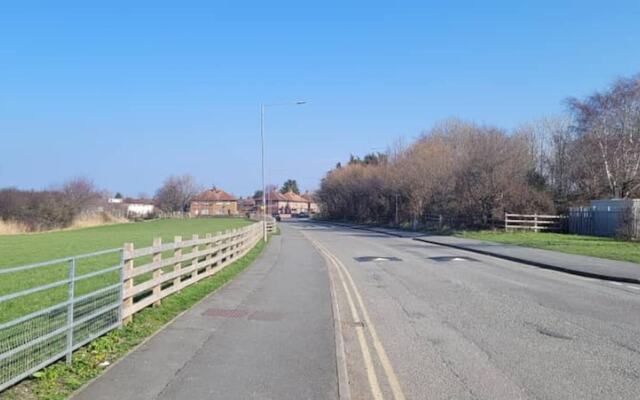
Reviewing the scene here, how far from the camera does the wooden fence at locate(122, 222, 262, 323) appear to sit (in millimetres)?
8938

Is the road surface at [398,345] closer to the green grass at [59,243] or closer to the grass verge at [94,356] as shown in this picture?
the grass verge at [94,356]

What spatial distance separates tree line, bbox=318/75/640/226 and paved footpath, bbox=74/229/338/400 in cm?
3495

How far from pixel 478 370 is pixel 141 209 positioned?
137 m

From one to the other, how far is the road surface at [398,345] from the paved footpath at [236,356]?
0.07 feet

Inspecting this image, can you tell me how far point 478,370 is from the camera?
6895mm

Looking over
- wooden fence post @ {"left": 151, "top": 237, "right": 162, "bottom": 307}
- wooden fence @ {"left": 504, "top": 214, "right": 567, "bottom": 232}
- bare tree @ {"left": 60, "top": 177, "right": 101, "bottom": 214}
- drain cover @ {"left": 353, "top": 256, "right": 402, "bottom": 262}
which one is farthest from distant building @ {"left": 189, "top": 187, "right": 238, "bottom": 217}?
wooden fence post @ {"left": 151, "top": 237, "right": 162, "bottom": 307}

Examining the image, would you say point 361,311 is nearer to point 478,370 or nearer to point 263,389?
point 478,370

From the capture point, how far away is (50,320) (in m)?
8.38

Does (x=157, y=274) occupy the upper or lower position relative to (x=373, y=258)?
upper

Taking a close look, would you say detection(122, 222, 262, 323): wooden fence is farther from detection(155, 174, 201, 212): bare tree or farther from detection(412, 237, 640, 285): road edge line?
detection(155, 174, 201, 212): bare tree

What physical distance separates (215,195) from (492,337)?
590 feet

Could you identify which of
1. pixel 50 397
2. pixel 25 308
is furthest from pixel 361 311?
pixel 50 397

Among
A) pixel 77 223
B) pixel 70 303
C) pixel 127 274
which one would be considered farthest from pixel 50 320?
pixel 77 223

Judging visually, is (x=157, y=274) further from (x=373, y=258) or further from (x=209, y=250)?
(x=373, y=258)
